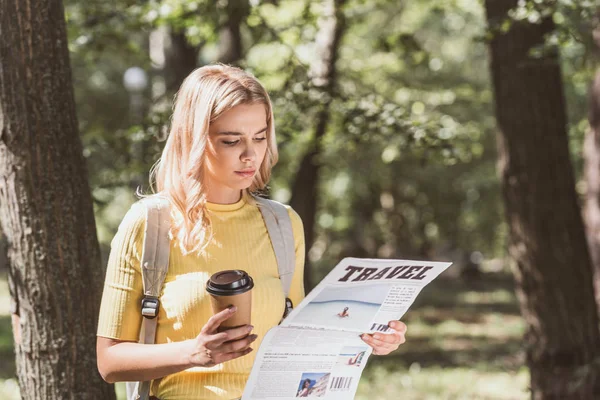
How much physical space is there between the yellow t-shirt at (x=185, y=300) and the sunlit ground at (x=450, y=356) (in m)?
3.92

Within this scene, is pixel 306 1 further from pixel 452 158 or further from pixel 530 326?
pixel 530 326

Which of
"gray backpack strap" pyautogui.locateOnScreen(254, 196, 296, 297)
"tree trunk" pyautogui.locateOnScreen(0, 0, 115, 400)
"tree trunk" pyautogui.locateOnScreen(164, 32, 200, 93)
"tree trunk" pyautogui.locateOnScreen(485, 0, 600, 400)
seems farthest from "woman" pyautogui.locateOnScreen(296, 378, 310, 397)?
"tree trunk" pyautogui.locateOnScreen(164, 32, 200, 93)

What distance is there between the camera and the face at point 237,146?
255cm

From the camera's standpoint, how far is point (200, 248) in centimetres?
251

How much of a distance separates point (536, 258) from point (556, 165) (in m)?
0.72

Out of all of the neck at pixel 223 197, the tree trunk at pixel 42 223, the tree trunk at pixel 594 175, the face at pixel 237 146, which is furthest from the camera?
the tree trunk at pixel 594 175

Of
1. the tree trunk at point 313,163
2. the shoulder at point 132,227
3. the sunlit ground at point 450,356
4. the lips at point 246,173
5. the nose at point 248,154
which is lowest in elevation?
the sunlit ground at point 450,356

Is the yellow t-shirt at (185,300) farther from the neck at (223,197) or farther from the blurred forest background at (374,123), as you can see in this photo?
the blurred forest background at (374,123)

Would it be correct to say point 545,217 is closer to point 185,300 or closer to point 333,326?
point 333,326

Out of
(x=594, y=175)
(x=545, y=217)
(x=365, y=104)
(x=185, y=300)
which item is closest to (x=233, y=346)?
(x=185, y=300)

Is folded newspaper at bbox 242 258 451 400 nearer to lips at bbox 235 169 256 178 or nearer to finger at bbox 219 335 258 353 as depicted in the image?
finger at bbox 219 335 258 353

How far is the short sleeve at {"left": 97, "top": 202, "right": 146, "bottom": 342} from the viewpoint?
2.41m

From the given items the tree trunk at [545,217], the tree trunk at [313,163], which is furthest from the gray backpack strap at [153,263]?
the tree trunk at [313,163]

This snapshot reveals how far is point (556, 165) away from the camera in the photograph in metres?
6.32
